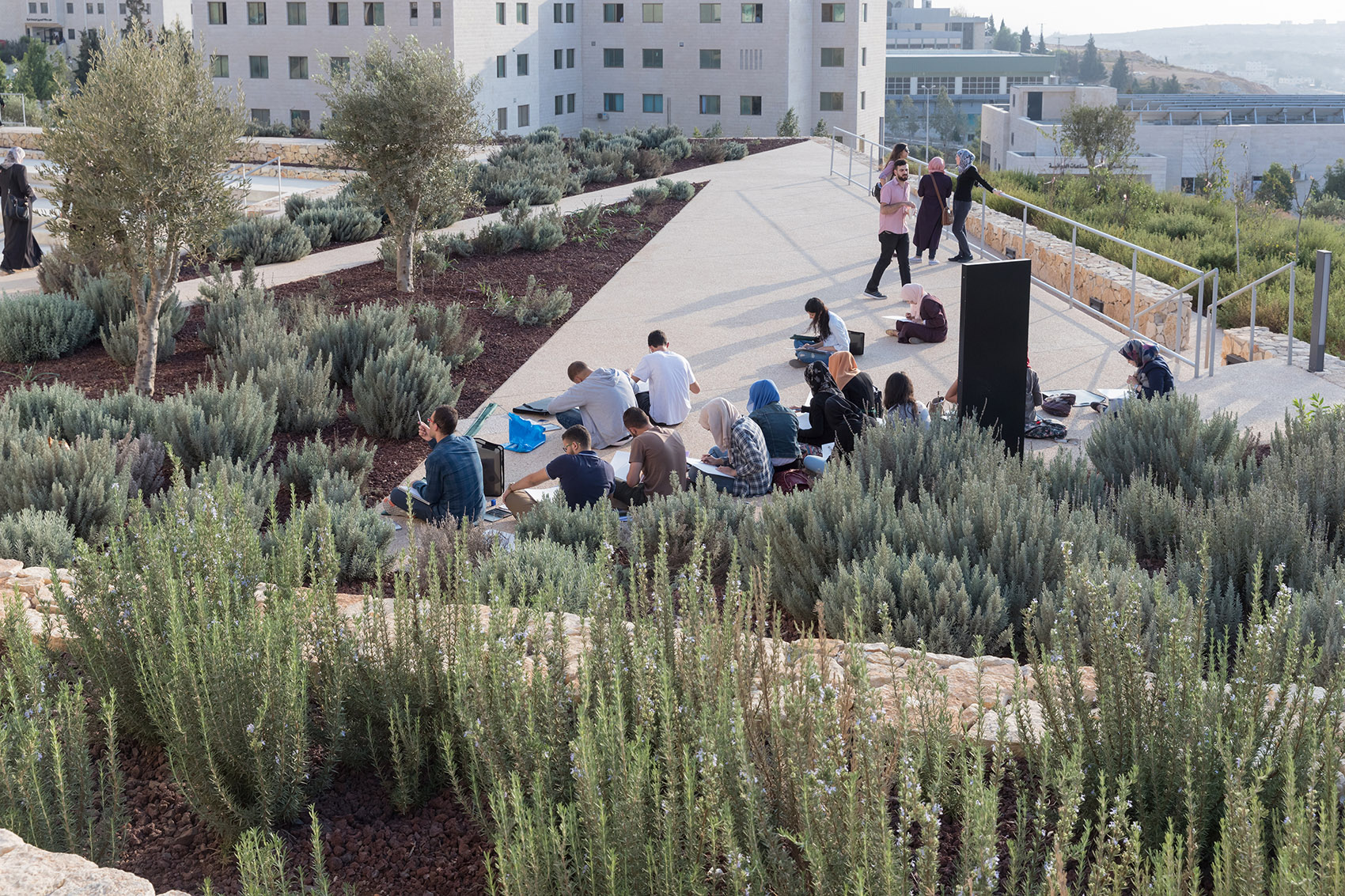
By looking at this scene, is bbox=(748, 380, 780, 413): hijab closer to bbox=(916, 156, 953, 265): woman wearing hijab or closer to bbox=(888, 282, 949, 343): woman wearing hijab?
bbox=(888, 282, 949, 343): woman wearing hijab

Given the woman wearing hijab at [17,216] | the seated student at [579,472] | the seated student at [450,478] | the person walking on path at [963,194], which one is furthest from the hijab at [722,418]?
the woman wearing hijab at [17,216]

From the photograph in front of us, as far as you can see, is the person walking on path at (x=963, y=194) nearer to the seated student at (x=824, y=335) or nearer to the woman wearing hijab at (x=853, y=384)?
the seated student at (x=824, y=335)

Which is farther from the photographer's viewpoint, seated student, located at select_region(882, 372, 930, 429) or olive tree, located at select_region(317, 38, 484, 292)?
olive tree, located at select_region(317, 38, 484, 292)

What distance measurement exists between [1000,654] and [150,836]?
12.0 feet

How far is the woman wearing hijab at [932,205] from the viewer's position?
14914mm

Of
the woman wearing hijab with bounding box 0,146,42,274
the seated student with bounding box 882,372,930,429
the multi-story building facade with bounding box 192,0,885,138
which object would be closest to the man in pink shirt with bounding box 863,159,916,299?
the seated student with bounding box 882,372,930,429

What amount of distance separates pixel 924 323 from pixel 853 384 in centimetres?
333

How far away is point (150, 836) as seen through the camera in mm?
3436

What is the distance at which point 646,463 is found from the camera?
8.13 meters

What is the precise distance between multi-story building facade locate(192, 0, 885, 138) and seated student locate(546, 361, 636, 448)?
4442 cm

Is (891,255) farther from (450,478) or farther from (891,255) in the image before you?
(450,478)

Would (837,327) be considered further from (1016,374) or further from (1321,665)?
(1321,665)

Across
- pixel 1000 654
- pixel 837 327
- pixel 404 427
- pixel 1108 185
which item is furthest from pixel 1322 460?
A: pixel 1108 185

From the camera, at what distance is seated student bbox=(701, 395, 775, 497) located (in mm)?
8266
